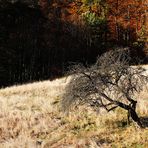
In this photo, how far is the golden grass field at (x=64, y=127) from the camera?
Result: 55.9 feet

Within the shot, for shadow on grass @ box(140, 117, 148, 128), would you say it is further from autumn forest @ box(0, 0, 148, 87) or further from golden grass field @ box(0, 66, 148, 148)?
autumn forest @ box(0, 0, 148, 87)

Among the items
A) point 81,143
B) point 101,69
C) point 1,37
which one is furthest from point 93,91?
point 1,37

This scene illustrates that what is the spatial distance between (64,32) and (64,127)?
35313 millimetres

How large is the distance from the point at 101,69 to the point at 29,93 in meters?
11.8

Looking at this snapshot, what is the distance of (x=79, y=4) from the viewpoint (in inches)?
2349

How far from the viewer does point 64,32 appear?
5431 cm

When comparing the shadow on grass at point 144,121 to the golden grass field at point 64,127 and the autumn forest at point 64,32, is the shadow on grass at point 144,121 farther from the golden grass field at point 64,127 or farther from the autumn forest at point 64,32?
the autumn forest at point 64,32

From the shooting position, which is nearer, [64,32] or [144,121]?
[144,121]

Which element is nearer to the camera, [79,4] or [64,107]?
[64,107]

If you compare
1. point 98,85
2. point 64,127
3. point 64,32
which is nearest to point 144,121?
point 98,85

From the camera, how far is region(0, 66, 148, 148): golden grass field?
17.1 meters

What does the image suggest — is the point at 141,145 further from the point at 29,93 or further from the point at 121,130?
the point at 29,93

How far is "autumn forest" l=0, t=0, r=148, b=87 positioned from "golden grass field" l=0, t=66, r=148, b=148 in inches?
1040

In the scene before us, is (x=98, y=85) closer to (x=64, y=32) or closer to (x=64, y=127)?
(x=64, y=127)
